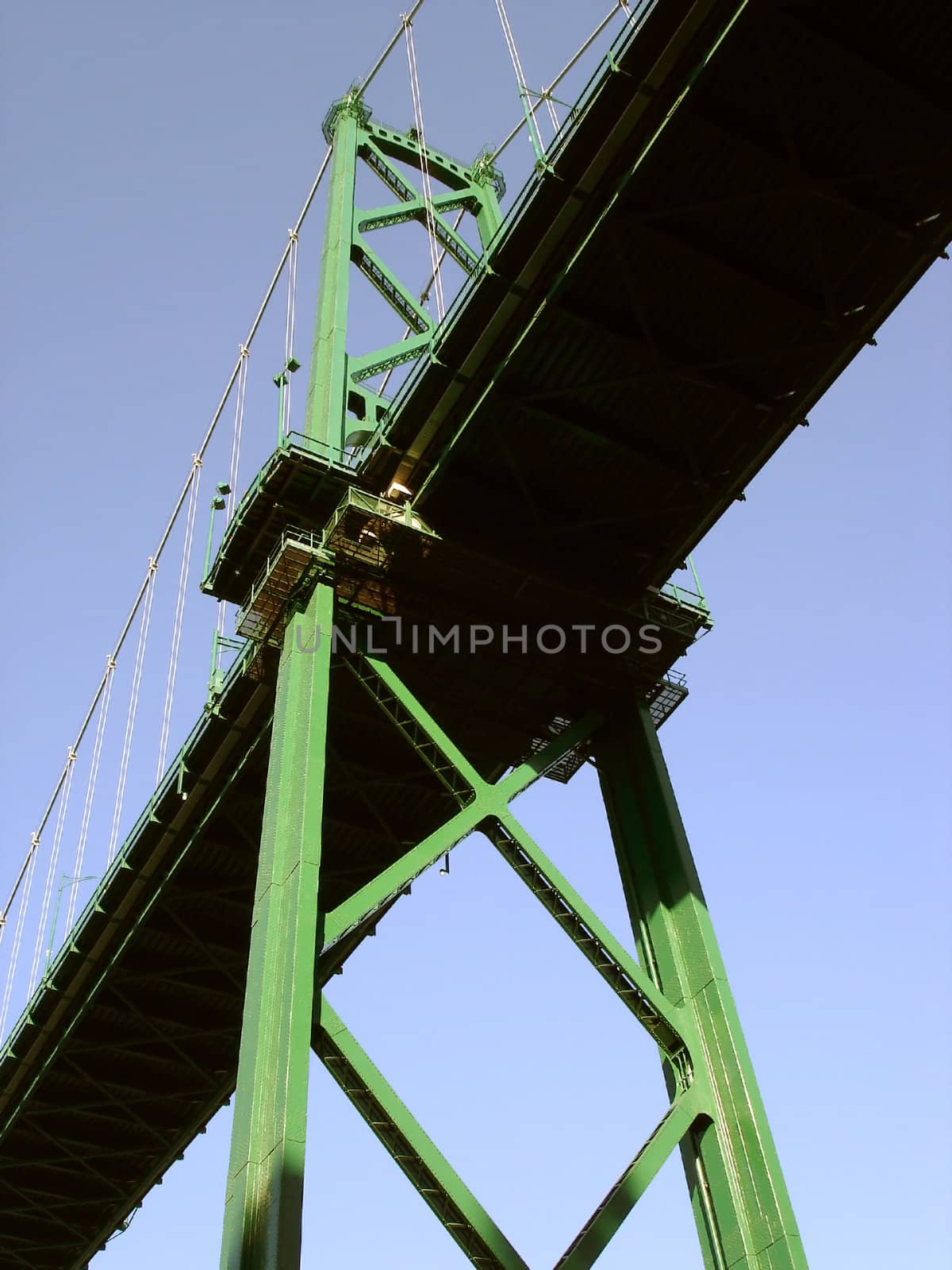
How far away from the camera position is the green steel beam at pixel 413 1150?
15164mm

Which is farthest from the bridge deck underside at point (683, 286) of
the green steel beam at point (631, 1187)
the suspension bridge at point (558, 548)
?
the green steel beam at point (631, 1187)

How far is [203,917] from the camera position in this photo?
27188mm

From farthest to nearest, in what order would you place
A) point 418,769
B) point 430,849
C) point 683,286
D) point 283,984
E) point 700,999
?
point 418,769, point 683,286, point 700,999, point 430,849, point 283,984

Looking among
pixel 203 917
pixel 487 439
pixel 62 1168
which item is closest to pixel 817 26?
pixel 487 439

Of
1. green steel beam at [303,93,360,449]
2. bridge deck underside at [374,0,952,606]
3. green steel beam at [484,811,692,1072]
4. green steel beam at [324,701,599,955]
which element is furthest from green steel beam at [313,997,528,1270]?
green steel beam at [303,93,360,449]

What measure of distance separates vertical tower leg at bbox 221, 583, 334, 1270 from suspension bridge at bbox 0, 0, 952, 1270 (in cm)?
4

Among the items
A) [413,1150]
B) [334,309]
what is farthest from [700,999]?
[334,309]

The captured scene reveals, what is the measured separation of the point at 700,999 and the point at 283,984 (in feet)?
18.8

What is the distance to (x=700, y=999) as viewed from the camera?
17906 millimetres

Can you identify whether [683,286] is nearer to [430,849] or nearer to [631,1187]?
[430,849]

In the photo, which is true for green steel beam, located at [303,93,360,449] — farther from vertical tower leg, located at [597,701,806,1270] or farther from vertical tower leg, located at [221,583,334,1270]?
vertical tower leg, located at [597,701,806,1270]

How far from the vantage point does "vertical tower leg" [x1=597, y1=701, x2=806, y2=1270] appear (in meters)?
15.7

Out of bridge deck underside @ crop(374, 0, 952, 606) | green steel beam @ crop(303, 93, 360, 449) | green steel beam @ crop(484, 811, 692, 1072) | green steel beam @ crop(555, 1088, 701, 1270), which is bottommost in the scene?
green steel beam @ crop(555, 1088, 701, 1270)

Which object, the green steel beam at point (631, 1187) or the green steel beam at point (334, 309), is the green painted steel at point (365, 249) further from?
the green steel beam at point (631, 1187)
